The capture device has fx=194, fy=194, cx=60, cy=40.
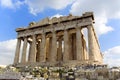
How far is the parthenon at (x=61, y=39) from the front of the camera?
34.1 metres

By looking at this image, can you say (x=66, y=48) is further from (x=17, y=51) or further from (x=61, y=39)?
(x=17, y=51)

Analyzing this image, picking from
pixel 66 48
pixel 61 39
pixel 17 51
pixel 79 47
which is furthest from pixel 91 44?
pixel 17 51

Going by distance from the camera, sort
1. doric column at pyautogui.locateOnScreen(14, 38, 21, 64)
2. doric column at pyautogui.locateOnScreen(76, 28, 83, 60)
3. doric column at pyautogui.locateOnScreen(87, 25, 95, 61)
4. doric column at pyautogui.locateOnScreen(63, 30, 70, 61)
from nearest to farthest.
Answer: doric column at pyautogui.locateOnScreen(87, 25, 95, 61) → doric column at pyautogui.locateOnScreen(76, 28, 83, 60) → doric column at pyautogui.locateOnScreen(63, 30, 70, 61) → doric column at pyautogui.locateOnScreen(14, 38, 21, 64)

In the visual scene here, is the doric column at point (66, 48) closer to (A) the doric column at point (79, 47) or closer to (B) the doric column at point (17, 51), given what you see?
(A) the doric column at point (79, 47)

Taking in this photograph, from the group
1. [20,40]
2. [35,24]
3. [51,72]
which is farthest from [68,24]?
[51,72]

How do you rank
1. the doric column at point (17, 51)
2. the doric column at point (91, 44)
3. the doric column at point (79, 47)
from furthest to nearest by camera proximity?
the doric column at point (17, 51) < the doric column at point (79, 47) < the doric column at point (91, 44)

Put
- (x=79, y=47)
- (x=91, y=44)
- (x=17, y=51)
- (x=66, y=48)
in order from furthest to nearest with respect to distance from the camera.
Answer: (x=17, y=51) < (x=66, y=48) < (x=79, y=47) < (x=91, y=44)

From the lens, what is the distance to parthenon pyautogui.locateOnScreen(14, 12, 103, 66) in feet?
112

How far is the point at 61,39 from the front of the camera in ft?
143

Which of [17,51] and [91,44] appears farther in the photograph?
[17,51]

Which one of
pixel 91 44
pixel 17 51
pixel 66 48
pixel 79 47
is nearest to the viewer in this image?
pixel 91 44

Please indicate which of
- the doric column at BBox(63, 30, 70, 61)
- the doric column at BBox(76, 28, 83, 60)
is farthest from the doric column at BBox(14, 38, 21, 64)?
the doric column at BBox(76, 28, 83, 60)

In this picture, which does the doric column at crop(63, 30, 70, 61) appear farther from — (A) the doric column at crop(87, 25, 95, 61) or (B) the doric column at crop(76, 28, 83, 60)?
(A) the doric column at crop(87, 25, 95, 61)

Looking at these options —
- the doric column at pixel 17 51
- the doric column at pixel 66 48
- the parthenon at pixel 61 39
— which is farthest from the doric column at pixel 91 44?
the doric column at pixel 17 51
